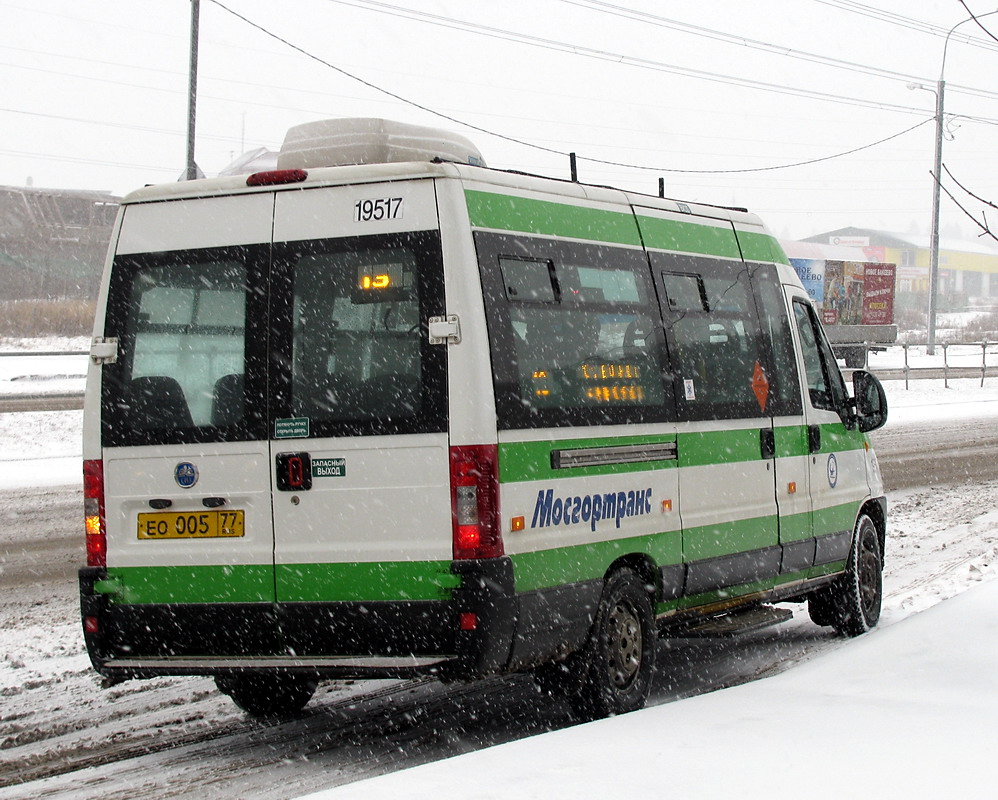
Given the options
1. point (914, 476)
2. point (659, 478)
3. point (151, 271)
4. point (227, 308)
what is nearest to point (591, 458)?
point (659, 478)

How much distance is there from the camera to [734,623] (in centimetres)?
779

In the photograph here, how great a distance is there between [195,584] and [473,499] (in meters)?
1.39

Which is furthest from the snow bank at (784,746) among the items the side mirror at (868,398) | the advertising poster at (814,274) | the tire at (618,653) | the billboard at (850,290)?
the billboard at (850,290)

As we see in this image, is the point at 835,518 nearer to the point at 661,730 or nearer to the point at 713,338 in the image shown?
the point at 713,338

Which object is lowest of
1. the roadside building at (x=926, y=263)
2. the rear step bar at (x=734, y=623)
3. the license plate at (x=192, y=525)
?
the rear step bar at (x=734, y=623)

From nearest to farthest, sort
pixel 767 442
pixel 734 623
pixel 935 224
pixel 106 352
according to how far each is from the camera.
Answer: pixel 106 352
pixel 734 623
pixel 767 442
pixel 935 224

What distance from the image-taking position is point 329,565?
19.1 feet

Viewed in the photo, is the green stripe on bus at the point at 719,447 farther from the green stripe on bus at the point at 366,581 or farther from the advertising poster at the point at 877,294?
the advertising poster at the point at 877,294

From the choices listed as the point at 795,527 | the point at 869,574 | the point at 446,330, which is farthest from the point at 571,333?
the point at 869,574

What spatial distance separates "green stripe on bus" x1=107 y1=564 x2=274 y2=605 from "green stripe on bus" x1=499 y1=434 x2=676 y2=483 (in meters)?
1.16

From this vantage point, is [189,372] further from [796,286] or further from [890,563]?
[890,563]

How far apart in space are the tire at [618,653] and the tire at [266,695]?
1458 millimetres

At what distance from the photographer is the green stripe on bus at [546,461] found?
5.75m

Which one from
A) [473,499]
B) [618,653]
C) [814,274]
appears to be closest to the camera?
[473,499]
